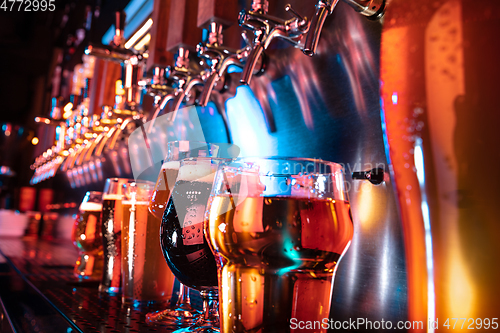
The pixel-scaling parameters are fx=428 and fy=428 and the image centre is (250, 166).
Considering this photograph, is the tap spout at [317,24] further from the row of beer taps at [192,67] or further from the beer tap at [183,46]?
the beer tap at [183,46]

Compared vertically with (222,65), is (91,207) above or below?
below

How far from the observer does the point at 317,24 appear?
76 cm

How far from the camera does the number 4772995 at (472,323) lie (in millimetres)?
450

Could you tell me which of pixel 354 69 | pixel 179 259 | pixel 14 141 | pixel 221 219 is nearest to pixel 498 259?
pixel 221 219

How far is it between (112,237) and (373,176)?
608 millimetres

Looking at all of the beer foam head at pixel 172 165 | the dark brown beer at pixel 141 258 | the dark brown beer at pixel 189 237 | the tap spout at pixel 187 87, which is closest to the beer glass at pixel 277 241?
the dark brown beer at pixel 189 237

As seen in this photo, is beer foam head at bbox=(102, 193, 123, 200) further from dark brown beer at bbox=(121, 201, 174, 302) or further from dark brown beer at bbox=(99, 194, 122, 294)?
dark brown beer at bbox=(121, 201, 174, 302)

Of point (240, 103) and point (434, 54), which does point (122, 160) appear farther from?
point (434, 54)

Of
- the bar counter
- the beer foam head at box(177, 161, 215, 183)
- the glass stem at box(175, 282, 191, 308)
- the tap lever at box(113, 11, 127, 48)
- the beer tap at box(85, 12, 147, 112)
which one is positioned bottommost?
the bar counter

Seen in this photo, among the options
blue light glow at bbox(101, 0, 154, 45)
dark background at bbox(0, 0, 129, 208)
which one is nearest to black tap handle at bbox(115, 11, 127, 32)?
blue light glow at bbox(101, 0, 154, 45)

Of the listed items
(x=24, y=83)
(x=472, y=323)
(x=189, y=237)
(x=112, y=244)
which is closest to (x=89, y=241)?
(x=112, y=244)

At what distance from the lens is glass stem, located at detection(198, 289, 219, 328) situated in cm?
63

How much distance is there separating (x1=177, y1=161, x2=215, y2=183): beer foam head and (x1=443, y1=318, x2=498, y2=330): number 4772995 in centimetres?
38

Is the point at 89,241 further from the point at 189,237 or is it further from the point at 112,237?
the point at 189,237
